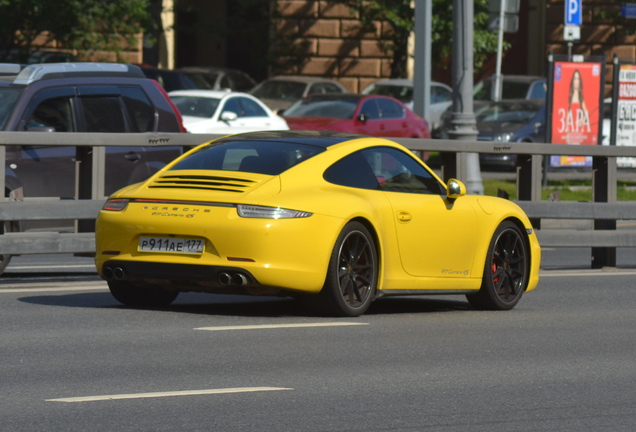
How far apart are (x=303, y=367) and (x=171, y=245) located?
1875 mm

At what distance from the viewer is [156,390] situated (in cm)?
687

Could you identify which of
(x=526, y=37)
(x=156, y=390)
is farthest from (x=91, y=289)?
(x=526, y=37)

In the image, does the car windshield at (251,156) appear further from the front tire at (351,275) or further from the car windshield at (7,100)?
the car windshield at (7,100)

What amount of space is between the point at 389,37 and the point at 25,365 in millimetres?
31604

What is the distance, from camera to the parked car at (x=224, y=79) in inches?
1384

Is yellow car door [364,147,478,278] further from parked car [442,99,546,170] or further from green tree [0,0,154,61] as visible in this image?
green tree [0,0,154,61]

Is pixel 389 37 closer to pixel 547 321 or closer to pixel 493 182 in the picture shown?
pixel 493 182

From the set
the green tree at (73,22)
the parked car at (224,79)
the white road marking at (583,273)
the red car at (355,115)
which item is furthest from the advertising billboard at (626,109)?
the white road marking at (583,273)

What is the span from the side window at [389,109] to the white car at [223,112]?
3.05 meters

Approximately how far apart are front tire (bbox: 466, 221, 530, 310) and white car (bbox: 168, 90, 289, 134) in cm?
1367

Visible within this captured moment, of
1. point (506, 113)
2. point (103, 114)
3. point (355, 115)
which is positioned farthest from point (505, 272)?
point (506, 113)

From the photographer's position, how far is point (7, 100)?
527 inches

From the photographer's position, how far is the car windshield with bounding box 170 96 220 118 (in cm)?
2517

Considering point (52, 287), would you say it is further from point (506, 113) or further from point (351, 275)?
point (506, 113)
